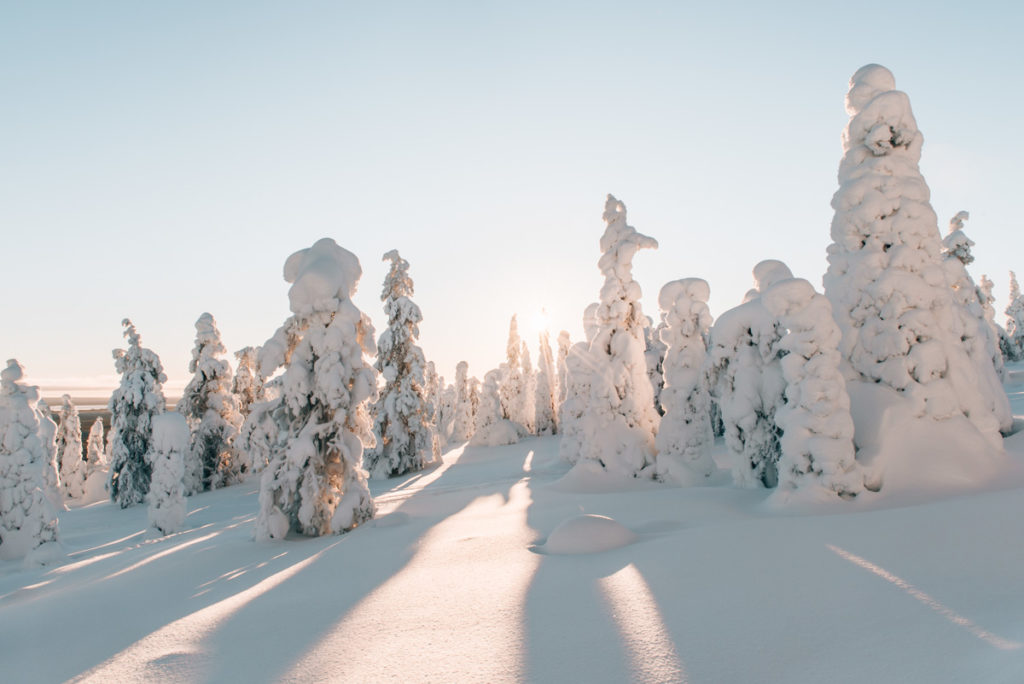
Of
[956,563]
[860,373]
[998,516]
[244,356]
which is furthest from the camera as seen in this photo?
[244,356]

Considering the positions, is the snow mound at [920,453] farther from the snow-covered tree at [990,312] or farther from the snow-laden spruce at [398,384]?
the snow-covered tree at [990,312]

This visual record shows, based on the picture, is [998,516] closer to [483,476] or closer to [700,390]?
[700,390]

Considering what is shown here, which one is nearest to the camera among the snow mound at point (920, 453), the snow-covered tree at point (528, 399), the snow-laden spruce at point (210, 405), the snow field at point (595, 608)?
the snow field at point (595, 608)

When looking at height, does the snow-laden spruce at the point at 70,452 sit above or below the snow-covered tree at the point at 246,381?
below

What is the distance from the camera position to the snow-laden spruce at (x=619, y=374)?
16.2 m

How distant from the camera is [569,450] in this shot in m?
21.6

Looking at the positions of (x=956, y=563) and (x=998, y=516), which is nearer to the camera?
(x=956, y=563)

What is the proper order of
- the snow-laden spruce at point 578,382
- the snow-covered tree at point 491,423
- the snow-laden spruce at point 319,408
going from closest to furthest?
1. the snow-laden spruce at point 319,408
2. the snow-laden spruce at point 578,382
3. the snow-covered tree at point 491,423

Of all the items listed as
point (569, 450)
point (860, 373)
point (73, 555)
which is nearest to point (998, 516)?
point (860, 373)

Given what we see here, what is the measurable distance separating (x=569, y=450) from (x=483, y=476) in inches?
168

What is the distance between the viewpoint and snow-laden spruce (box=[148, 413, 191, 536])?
17906 mm

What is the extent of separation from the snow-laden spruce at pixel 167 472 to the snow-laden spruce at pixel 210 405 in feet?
43.4

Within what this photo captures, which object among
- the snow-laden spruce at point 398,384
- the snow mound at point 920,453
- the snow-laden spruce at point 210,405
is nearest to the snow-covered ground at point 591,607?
the snow mound at point 920,453

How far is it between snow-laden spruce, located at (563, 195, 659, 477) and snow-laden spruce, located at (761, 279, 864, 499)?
753cm
